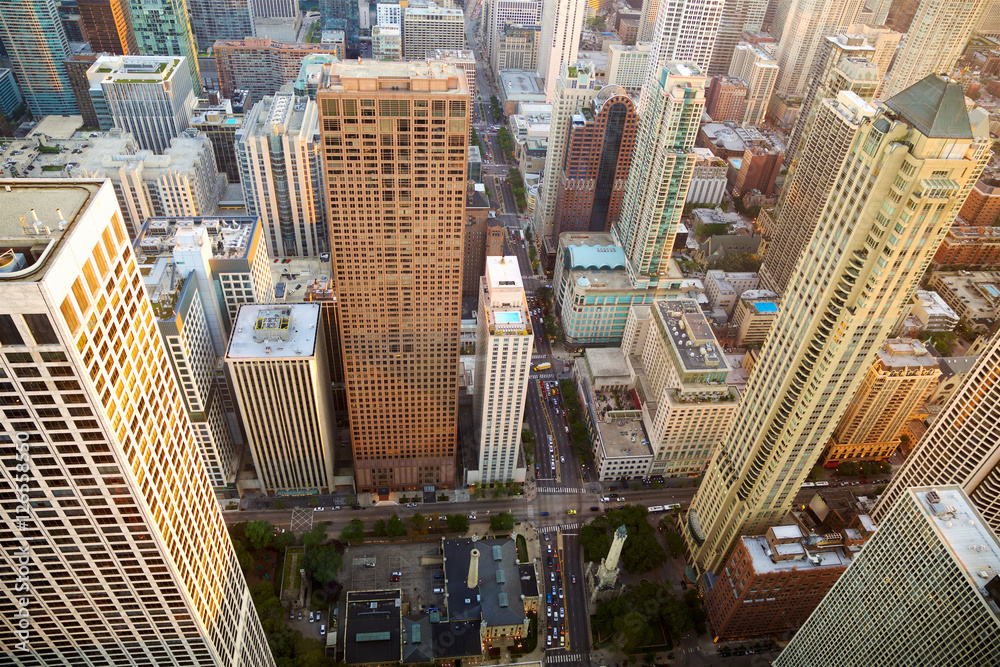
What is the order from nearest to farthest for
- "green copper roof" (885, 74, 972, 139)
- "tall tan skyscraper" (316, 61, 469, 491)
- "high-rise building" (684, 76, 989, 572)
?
1. "green copper roof" (885, 74, 972, 139)
2. "high-rise building" (684, 76, 989, 572)
3. "tall tan skyscraper" (316, 61, 469, 491)

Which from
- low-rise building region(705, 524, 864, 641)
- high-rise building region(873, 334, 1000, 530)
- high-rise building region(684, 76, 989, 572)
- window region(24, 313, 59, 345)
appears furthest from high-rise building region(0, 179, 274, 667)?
high-rise building region(873, 334, 1000, 530)

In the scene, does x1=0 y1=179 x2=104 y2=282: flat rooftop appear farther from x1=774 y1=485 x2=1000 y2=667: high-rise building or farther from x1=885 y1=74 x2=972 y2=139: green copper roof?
x1=774 y1=485 x2=1000 y2=667: high-rise building

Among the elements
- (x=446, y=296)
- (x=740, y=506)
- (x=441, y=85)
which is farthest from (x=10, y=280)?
(x=740, y=506)

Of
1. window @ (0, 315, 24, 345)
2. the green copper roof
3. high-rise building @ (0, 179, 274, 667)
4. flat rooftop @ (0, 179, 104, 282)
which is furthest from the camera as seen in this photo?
the green copper roof

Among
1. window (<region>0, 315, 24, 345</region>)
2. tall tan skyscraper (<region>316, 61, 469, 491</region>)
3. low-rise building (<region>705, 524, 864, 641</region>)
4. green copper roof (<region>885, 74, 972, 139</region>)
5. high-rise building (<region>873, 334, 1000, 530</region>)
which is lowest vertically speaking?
low-rise building (<region>705, 524, 864, 641</region>)

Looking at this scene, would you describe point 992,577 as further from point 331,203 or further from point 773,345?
point 331,203
